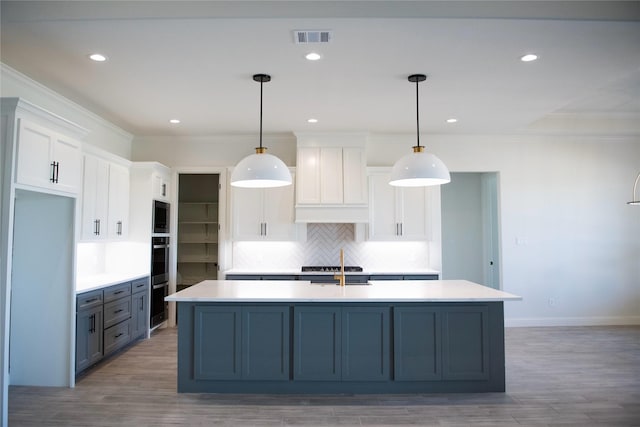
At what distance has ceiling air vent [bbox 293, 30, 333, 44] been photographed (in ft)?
9.61

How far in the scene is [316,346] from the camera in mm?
3420

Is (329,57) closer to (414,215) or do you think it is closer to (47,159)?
(47,159)

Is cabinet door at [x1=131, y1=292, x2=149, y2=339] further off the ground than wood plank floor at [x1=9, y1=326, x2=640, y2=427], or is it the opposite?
cabinet door at [x1=131, y1=292, x2=149, y2=339]

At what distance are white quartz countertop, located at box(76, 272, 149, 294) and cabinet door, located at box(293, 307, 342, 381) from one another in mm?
2082

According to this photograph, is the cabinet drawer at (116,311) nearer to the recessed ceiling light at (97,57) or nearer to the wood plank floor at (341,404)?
the wood plank floor at (341,404)

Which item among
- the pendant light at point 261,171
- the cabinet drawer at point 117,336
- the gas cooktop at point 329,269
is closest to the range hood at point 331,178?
the gas cooktop at point 329,269

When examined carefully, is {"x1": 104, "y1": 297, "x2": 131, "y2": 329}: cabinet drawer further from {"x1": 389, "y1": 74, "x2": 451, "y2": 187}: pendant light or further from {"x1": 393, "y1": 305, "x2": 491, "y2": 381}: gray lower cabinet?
{"x1": 389, "y1": 74, "x2": 451, "y2": 187}: pendant light

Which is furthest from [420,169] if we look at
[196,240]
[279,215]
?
[196,240]

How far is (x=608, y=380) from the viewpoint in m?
3.79

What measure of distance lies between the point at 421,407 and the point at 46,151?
3573 millimetres

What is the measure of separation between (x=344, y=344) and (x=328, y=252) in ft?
8.67

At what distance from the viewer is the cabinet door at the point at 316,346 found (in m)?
3.41

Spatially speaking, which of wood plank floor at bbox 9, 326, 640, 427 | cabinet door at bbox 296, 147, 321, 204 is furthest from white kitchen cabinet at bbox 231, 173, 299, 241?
wood plank floor at bbox 9, 326, 640, 427

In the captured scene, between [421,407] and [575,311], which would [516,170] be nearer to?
[575,311]
